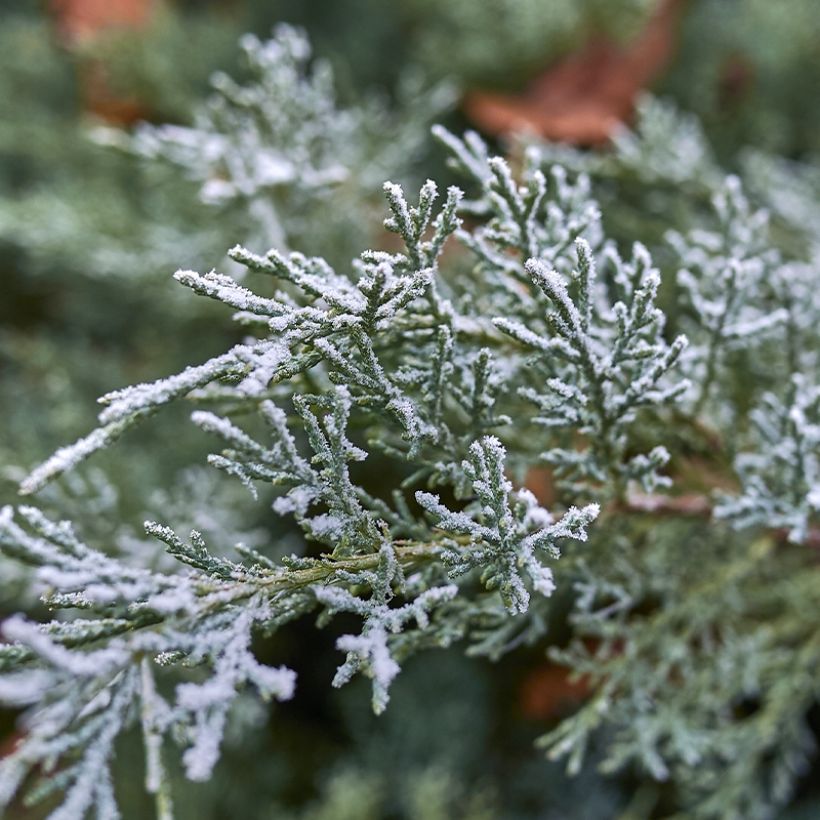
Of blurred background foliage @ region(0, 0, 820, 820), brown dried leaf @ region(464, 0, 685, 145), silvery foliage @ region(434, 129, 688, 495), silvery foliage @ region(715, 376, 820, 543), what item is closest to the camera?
silvery foliage @ region(434, 129, 688, 495)

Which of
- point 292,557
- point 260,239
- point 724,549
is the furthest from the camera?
point 260,239

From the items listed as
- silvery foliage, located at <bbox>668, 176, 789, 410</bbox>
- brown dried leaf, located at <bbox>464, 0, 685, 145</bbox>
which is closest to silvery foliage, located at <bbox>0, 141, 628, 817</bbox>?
silvery foliage, located at <bbox>668, 176, 789, 410</bbox>

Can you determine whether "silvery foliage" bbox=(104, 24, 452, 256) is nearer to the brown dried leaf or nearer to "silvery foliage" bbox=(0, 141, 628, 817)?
the brown dried leaf

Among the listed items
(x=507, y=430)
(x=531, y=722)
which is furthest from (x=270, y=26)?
(x=531, y=722)

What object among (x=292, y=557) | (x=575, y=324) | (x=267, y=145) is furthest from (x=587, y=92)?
(x=292, y=557)

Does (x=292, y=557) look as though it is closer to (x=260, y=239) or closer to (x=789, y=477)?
(x=789, y=477)

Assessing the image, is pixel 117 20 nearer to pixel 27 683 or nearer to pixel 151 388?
pixel 151 388

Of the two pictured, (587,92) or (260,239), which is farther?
(587,92)

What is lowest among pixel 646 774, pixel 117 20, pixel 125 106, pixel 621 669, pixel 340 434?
pixel 646 774
